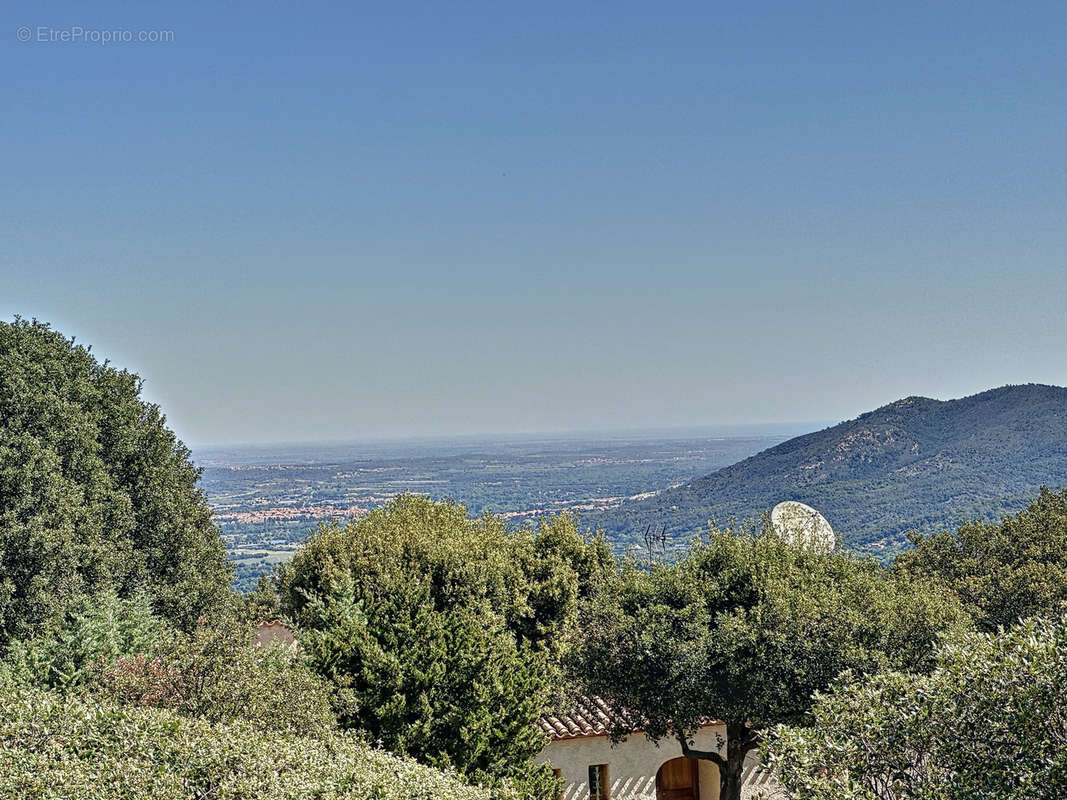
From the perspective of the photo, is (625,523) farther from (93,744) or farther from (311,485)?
(93,744)

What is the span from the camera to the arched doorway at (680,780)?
917 inches

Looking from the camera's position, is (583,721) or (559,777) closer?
(559,777)

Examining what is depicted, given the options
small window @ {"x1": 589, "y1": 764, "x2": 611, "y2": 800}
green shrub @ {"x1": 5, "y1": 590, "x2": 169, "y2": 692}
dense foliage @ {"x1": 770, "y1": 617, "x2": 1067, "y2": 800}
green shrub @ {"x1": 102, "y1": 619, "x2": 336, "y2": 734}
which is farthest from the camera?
small window @ {"x1": 589, "y1": 764, "x2": 611, "y2": 800}

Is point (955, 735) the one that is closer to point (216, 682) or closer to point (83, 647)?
point (216, 682)

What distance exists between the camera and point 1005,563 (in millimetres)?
25938

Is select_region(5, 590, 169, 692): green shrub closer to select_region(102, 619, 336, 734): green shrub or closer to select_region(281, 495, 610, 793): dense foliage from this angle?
select_region(102, 619, 336, 734): green shrub

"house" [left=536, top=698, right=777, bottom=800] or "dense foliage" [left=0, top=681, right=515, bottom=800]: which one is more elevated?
"dense foliage" [left=0, top=681, right=515, bottom=800]

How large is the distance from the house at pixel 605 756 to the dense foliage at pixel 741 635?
1.58 m

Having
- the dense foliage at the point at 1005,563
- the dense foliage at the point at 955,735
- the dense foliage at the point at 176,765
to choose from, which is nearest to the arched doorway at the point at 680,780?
the dense foliage at the point at 1005,563

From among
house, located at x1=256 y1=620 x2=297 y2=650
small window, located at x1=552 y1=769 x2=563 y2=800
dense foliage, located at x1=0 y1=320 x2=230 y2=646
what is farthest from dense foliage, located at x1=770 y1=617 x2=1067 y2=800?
house, located at x1=256 y1=620 x2=297 y2=650

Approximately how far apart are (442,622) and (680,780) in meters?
9.69

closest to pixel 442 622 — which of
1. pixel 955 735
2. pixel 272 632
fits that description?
pixel 272 632

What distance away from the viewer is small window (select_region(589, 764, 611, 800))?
65.7 feet

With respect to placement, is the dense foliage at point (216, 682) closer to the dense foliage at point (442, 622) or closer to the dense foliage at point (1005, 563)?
the dense foliage at point (442, 622)
